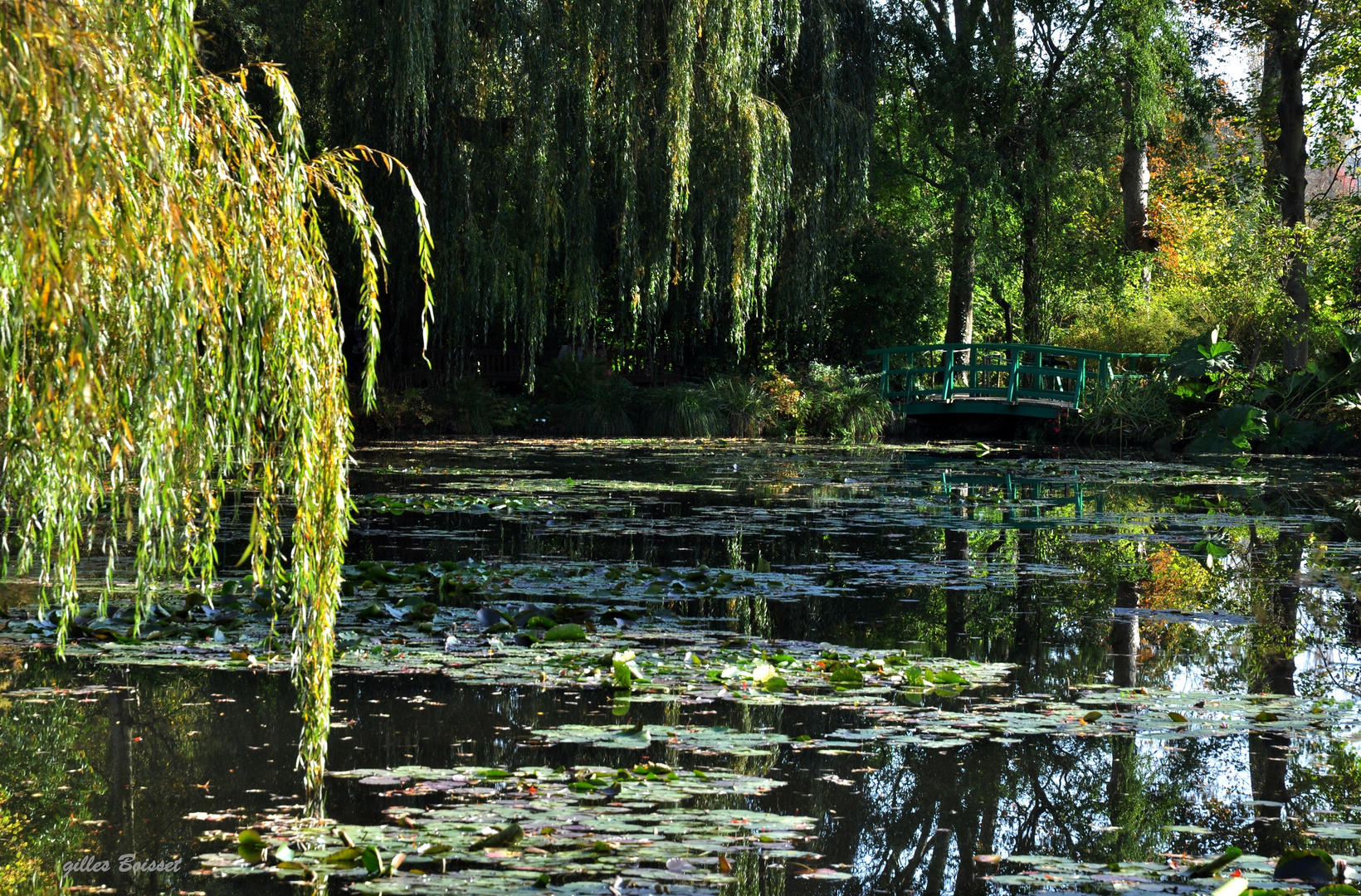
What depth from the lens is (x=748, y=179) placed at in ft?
45.8

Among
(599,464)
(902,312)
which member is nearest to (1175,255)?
(902,312)

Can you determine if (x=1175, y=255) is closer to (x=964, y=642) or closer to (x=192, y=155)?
(x=964, y=642)

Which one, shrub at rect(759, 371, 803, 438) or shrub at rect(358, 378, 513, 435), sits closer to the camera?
shrub at rect(358, 378, 513, 435)

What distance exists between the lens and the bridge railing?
18359 millimetres

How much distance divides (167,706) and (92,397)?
1.29 metres

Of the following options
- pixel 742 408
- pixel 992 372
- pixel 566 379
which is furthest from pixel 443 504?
pixel 992 372

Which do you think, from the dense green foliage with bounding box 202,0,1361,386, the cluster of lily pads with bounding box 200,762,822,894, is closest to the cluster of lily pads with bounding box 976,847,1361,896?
the cluster of lily pads with bounding box 200,762,822,894

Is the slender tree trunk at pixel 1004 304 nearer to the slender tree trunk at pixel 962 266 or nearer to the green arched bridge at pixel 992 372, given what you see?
the slender tree trunk at pixel 962 266

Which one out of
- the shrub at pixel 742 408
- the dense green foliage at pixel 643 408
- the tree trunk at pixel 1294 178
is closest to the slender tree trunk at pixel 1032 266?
the tree trunk at pixel 1294 178

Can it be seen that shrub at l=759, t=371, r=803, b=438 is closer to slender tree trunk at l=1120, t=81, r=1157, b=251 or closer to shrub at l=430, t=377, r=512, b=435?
shrub at l=430, t=377, r=512, b=435

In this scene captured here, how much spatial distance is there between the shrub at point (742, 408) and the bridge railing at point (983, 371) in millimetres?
2145

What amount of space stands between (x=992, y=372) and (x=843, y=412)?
287 centimetres

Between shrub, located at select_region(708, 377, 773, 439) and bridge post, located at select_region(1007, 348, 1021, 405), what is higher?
bridge post, located at select_region(1007, 348, 1021, 405)
